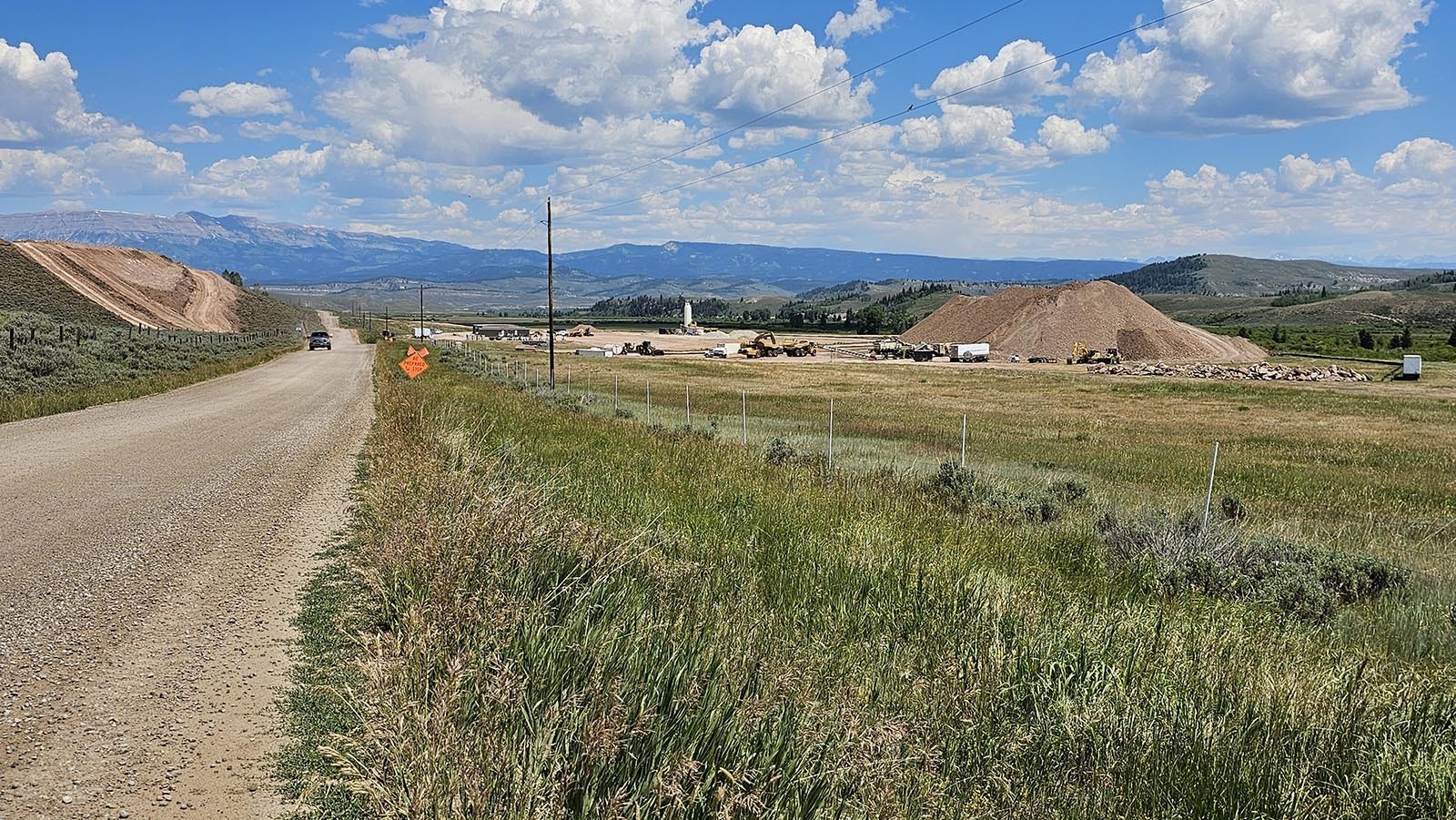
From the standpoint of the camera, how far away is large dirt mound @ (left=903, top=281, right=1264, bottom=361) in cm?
7794

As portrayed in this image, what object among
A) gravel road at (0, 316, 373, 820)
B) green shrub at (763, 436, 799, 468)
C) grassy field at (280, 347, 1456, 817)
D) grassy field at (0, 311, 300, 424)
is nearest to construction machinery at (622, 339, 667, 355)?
grassy field at (0, 311, 300, 424)

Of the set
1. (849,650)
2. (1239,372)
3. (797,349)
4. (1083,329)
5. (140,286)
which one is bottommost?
(1239,372)

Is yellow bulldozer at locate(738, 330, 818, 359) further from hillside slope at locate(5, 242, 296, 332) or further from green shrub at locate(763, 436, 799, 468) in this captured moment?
green shrub at locate(763, 436, 799, 468)

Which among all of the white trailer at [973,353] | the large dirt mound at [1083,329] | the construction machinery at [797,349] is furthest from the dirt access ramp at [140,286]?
the large dirt mound at [1083,329]

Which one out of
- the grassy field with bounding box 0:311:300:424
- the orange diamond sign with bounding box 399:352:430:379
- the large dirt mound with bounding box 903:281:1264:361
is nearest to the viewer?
the grassy field with bounding box 0:311:300:424

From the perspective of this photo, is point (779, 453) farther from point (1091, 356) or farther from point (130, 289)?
point (130, 289)

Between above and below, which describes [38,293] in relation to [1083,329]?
above

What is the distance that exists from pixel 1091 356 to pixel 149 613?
246ft

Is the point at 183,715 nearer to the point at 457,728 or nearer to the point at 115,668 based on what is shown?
the point at 115,668

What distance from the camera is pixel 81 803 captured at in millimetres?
4633

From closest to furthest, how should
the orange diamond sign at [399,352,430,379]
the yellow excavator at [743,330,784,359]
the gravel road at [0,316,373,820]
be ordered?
the gravel road at [0,316,373,820] < the orange diamond sign at [399,352,430,379] < the yellow excavator at [743,330,784,359]

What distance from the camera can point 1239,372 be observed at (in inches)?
2350

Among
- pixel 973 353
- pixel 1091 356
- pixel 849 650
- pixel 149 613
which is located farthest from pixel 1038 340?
pixel 149 613

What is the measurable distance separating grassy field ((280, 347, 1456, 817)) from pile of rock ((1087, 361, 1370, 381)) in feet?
156
